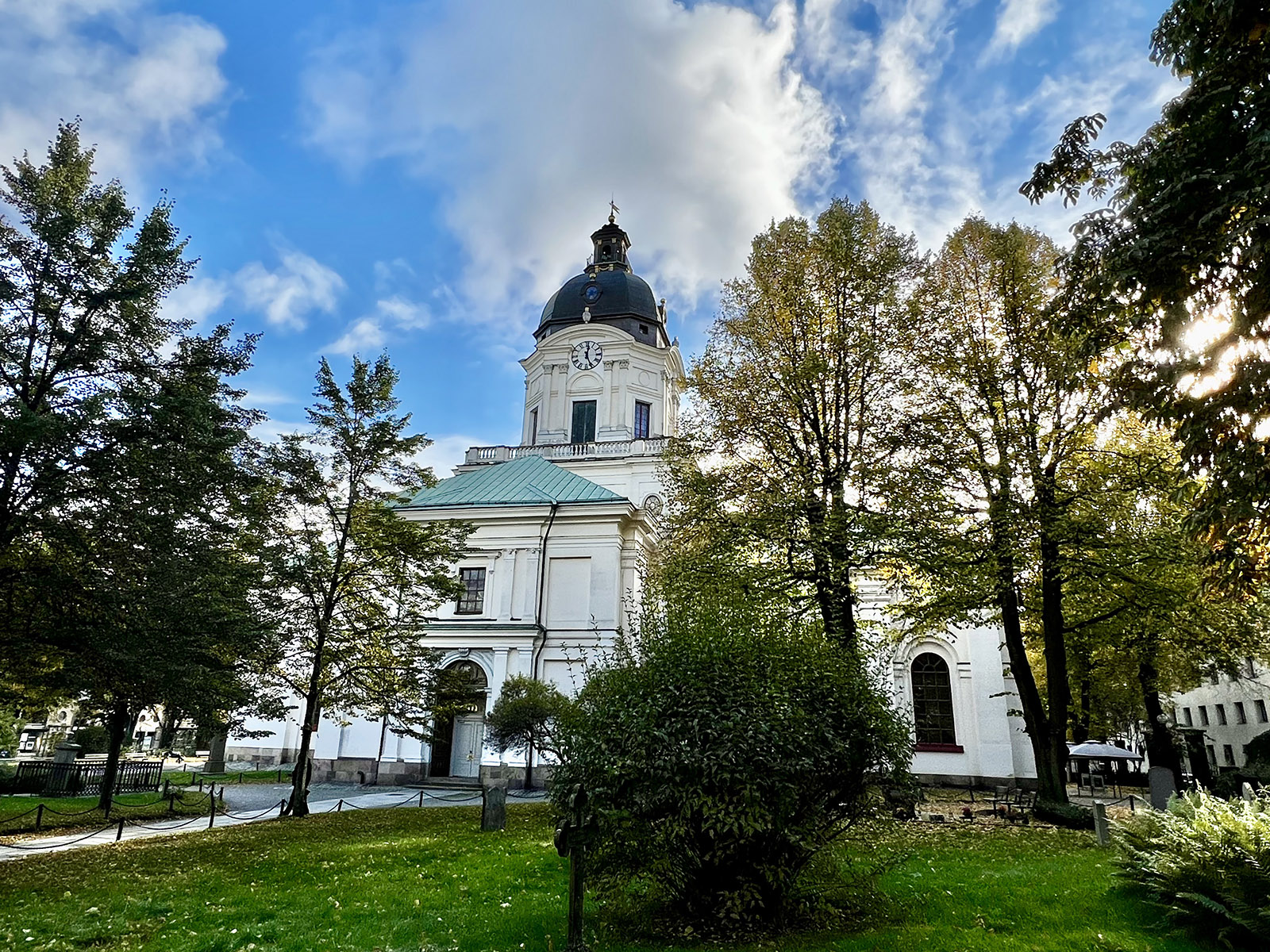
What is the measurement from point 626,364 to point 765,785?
123ft

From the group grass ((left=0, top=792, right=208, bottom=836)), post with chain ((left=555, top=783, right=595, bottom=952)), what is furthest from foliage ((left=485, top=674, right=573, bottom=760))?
post with chain ((left=555, top=783, right=595, bottom=952))

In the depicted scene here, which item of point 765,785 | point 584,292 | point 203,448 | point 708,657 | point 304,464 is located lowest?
point 765,785

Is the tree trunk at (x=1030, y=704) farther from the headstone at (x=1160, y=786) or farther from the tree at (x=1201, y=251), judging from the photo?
the tree at (x=1201, y=251)

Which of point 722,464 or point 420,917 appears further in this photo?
point 722,464

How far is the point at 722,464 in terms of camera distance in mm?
20000

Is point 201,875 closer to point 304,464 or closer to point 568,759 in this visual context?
point 568,759

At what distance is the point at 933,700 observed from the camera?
30656mm

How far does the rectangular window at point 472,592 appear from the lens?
32.0 m

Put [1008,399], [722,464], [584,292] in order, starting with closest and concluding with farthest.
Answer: [1008,399] < [722,464] < [584,292]

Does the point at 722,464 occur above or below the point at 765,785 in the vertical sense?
above

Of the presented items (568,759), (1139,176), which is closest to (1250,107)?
(1139,176)

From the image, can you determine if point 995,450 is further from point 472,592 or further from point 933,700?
point 472,592

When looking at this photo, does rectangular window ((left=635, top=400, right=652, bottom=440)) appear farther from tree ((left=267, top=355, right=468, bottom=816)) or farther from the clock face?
tree ((left=267, top=355, right=468, bottom=816))

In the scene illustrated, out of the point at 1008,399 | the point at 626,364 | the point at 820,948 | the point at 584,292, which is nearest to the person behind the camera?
the point at 820,948
